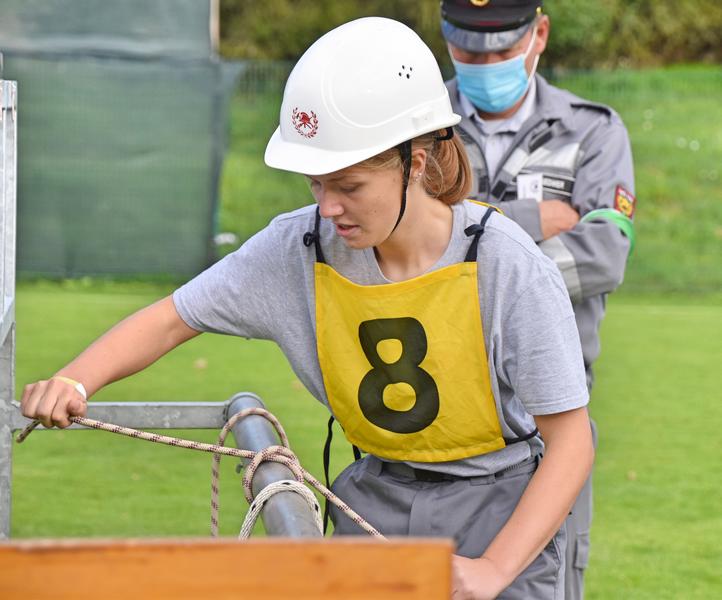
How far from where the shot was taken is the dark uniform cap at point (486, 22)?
450 centimetres

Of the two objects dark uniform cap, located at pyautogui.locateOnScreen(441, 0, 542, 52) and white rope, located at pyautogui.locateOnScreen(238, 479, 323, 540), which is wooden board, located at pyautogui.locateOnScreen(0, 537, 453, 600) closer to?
white rope, located at pyautogui.locateOnScreen(238, 479, 323, 540)

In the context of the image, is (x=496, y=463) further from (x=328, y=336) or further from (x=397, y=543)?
(x=397, y=543)

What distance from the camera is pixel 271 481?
8.78 ft

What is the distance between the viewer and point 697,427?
28.9 feet

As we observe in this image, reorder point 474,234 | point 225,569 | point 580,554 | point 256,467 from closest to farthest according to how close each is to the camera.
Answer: point 225,569 → point 256,467 → point 474,234 → point 580,554

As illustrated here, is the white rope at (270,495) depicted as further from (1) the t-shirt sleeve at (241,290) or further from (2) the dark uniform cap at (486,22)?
(2) the dark uniform cap at (486,22)

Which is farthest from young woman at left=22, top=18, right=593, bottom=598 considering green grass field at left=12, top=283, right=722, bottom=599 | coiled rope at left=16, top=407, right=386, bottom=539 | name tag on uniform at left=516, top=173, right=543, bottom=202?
green grass field at left=12, top=283, right=722, bottom=599

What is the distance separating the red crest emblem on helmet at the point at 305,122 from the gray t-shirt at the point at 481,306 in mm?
301

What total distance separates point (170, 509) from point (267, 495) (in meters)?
4.31

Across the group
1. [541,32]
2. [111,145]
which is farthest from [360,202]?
[111,145]

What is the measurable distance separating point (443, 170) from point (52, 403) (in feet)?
3.17

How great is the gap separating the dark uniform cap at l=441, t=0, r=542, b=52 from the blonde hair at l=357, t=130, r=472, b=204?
1440 millimetres

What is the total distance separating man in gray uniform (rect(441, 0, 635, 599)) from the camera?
14.2ft

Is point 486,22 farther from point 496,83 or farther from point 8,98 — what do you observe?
point 8,98
